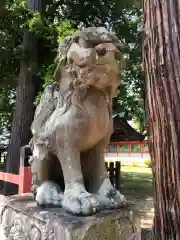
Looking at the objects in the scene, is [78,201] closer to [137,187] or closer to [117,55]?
[117,55]

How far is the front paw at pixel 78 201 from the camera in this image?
1.53 metres

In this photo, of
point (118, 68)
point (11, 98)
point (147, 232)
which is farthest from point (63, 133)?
point (11, 98)

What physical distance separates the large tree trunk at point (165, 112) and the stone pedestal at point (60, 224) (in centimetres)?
48

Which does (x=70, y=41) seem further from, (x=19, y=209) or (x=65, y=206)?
(x=19, y=209)

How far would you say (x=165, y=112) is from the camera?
1082 mm

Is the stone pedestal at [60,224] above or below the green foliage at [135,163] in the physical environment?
above

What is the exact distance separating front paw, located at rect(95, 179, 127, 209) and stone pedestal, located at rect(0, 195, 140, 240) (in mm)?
45

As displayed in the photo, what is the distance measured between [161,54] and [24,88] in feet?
18.1

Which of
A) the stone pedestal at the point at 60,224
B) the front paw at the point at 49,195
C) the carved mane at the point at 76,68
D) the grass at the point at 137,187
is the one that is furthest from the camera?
the grass at the point at 137,187

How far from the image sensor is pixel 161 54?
111 cm

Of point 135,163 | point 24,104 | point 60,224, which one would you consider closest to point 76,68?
point 60,224

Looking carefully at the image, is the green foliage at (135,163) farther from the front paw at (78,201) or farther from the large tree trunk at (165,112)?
the large tree trunk at (165,112)

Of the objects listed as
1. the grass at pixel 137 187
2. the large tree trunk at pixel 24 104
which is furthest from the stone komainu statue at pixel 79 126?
the grass at pixel 137 187

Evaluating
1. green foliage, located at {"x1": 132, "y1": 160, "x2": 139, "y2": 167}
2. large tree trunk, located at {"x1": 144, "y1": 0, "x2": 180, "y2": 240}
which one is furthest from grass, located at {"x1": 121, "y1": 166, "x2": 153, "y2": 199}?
green foliage, located at {"x1": 132, "y1": 160, "x2": 139, "y2": 167}
